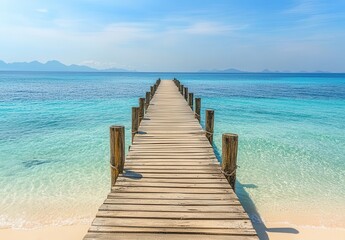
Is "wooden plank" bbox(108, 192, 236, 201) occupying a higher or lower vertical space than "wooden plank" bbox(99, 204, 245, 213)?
higher

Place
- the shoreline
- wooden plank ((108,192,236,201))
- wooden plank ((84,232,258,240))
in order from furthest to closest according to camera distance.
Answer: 1. the shoreline
2. wooden plank ((108,192,236,201))
3. wooden plank ((84,232,258,240))

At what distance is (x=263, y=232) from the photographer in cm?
552

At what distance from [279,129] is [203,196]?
12005 mm

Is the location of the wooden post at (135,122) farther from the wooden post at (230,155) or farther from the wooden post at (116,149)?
the wooden post at (230,155)

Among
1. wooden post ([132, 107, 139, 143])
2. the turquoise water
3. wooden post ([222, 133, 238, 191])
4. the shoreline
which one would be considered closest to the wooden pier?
wooden post ([222, 133, 238, 191])

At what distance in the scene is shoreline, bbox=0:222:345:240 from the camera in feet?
17.6

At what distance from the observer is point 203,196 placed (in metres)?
4.64

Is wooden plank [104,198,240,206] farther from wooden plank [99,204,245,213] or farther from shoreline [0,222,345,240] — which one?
shoreline [0,222,345,240]

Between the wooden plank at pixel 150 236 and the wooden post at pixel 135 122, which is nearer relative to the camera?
the wooden plank at pixel 150 236

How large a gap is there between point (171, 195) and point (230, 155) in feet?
5.09

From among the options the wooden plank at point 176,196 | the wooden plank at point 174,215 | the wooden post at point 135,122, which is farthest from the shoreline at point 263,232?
the wooden post at point 135,122

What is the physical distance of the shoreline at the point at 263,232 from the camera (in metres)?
5.36

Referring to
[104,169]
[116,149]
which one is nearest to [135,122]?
[104,169]

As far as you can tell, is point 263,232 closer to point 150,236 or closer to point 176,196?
point 176,196
